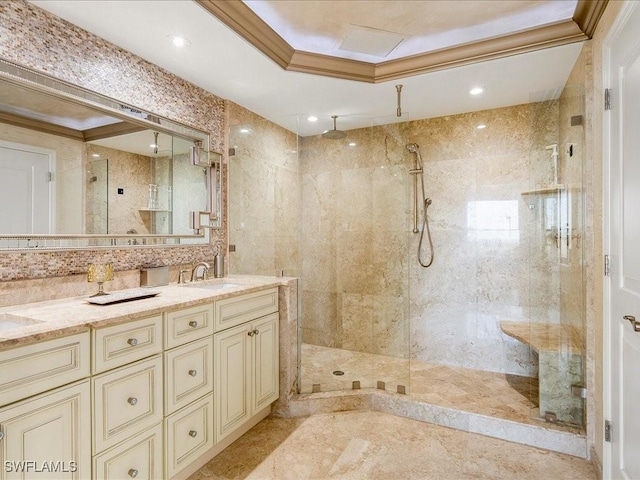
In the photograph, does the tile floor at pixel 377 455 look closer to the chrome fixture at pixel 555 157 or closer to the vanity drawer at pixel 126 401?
the vanity drawer at pixel 126 401

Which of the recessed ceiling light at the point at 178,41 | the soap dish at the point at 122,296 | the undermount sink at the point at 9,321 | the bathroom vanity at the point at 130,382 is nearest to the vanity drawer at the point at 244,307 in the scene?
the bathroom vanity at the point at 130,382

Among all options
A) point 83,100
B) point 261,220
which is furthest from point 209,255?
point 83,100

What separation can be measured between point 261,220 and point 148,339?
1.75m

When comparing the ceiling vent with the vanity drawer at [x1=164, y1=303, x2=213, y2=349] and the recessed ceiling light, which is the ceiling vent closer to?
the recessed ceiling light

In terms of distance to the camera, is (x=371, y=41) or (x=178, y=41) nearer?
(x=178, y=41)

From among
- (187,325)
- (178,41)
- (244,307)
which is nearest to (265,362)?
(244,307)

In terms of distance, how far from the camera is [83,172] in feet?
6.30

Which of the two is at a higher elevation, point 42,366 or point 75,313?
point 75,313

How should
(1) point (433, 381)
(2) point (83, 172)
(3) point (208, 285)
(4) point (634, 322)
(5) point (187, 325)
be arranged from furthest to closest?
(1) point (433, 381) < (3) point (208, 285) < (2) point (83, 172) < (5) point (187, 325) < (4) point (634, 322)

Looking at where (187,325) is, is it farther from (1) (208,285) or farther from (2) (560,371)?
(2) (560,371)

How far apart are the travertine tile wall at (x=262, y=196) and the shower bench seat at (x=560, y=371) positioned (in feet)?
6.37

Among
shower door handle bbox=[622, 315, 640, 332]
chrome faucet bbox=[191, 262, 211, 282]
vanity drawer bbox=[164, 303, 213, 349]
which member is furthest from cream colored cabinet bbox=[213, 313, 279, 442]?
shower door handle bbox=[622, 315, 640, 332]

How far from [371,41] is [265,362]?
2.22 m

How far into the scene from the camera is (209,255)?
2.74 m
